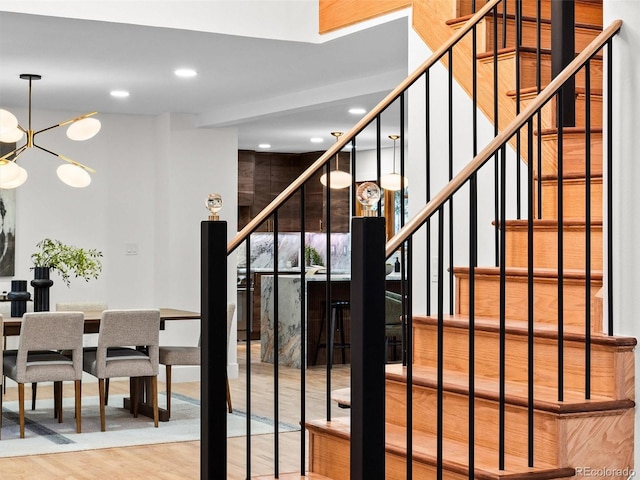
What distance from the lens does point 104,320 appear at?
22.1ft

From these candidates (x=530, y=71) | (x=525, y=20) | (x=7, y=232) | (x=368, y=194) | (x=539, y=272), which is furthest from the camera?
(x=7, y=232)

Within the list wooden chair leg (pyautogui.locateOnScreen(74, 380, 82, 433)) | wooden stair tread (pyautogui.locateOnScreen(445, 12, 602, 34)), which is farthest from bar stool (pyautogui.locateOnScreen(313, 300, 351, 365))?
wooden stair tread (pyautogui.locateOnScreen(445, 12, 602, 34))

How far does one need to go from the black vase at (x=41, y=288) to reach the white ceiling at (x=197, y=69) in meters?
1.50

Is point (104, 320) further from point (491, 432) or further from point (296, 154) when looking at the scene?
point (296, 154)

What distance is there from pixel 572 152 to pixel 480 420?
152 centimetres

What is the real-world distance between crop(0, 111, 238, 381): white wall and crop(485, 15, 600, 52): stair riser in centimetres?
480

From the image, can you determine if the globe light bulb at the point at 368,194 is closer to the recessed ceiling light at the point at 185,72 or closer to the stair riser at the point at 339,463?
the stair riser at the point at 339,463

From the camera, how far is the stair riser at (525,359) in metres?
3.36

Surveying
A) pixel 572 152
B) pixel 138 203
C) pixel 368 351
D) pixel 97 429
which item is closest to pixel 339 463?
pixel 368 351

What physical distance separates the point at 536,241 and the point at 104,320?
357 cm

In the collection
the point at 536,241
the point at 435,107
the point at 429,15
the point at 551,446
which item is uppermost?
the point at 429,15

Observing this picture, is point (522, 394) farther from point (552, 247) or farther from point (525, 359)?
point (552, 247)

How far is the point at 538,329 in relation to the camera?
141 inches

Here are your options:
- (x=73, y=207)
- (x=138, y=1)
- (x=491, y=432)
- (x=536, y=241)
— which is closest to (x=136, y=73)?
(x=138, y=1)
